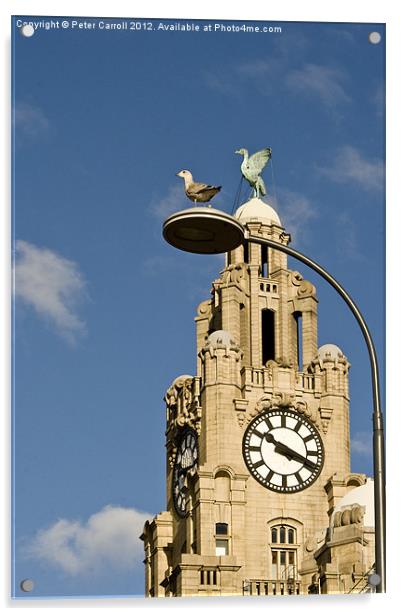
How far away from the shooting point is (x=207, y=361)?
5022cm

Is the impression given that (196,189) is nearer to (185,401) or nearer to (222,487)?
(222,487)

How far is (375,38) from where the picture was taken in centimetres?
3034

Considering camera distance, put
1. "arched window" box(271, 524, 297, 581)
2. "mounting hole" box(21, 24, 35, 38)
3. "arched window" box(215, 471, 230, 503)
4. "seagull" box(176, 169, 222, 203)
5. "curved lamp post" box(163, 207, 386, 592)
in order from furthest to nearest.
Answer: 1. "arched window" box(215, 471, 230, 503)
2. "arched window" box(271, 524, 297, 581)
3. "seagull" box(176, 169, 222, 203)
4. "mounting hole" box(21, 24, 35, 38)
5. "curved lamp post" box(163, 207, 386, 592)

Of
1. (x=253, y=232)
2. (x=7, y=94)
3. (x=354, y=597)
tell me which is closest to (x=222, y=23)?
(x=7, y=94)

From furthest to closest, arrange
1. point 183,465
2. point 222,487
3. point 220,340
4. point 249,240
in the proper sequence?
point 220,340 → point 183,465 → point 222,487 → point 249,240

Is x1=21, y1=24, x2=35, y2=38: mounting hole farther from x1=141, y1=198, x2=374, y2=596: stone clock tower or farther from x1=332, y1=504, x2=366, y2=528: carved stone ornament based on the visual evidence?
x1=332, y1=504, x2=366, y2=528: carved stone ornament

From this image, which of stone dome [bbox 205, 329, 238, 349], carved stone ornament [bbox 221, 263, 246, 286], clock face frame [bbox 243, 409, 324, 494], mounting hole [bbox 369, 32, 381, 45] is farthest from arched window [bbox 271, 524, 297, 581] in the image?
mounting hole [bbox 369, 32, 381, 45]

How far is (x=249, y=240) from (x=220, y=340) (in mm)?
23842

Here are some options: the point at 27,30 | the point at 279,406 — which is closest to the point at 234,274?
the point at 279,406

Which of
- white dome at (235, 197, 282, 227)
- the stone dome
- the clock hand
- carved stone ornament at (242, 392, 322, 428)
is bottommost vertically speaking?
the clock hand

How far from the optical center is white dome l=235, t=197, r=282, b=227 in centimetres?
4738

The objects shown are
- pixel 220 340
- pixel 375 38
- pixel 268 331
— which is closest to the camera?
pixel 375 38

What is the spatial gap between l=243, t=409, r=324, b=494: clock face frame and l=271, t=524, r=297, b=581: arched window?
0.98 metres

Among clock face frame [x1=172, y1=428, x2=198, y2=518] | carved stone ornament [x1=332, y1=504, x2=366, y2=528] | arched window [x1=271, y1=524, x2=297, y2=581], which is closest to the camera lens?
carved stone ornament [x1=332, y1=504, x2=366, y2=528]
